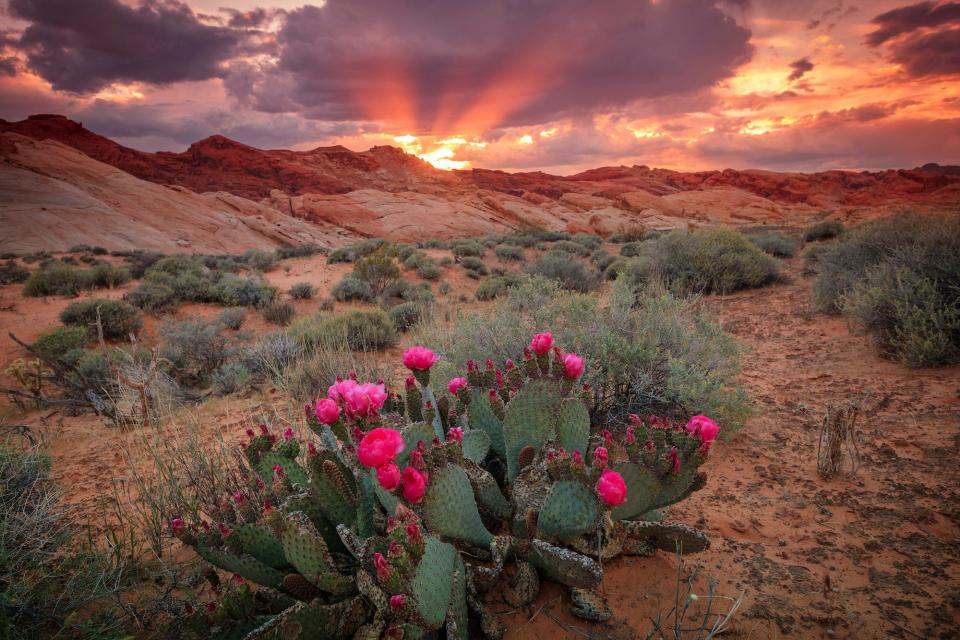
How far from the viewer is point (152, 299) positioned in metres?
10.9

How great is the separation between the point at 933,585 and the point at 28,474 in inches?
212

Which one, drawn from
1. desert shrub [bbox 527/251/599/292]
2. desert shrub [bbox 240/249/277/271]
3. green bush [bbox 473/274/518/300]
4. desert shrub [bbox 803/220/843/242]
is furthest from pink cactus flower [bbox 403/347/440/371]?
desert shrub [bbox 803/220/843/242]

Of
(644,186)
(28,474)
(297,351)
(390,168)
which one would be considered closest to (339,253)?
(297,351)

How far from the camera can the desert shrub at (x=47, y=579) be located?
200 centimetres

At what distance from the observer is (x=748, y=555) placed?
2.46 meters

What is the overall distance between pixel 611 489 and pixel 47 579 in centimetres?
278

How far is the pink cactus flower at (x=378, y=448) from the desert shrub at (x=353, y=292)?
10837mm

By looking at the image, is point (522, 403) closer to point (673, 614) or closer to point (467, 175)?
point (673, 614)

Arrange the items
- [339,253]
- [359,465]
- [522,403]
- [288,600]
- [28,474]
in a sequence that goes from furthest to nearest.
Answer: [339,253] < [28,474] < [522,403] < [359,465] < [288,600]

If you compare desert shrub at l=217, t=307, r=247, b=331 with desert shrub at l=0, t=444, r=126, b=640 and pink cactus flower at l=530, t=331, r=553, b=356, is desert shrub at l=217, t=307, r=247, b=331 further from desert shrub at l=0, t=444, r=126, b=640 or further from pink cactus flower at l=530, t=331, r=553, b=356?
pink cactus flower at l=530, t=331, r=553, b=356

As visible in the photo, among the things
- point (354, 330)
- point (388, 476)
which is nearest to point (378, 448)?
point (388, 476)

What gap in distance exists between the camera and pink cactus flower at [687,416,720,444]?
77.4 inches

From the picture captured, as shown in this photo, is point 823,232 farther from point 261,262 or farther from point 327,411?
point 261,262

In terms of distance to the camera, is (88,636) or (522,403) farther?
(522,403)
